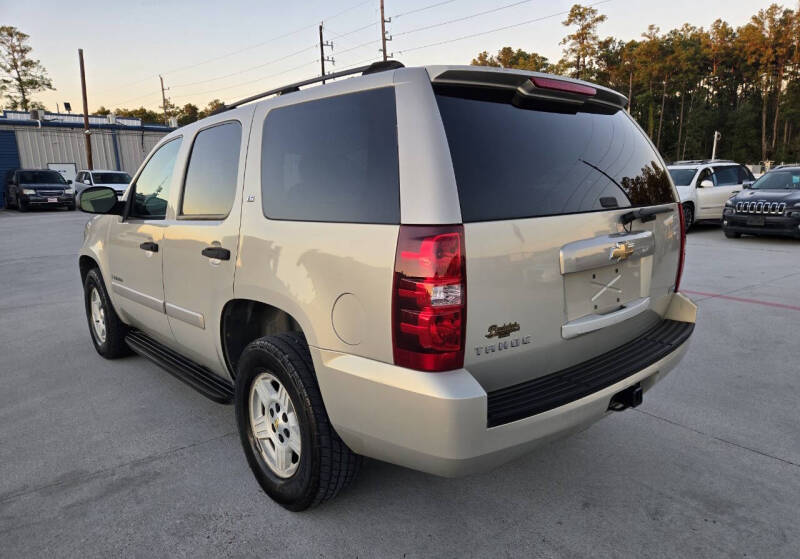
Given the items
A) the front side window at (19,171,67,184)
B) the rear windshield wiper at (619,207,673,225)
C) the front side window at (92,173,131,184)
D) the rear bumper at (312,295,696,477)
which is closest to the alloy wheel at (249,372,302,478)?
the rear bumper at (312,295,696,477)

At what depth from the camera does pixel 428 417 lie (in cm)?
184

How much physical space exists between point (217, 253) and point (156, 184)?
1.30m

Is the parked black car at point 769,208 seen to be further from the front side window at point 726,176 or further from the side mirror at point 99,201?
the side mirror at point 99,201

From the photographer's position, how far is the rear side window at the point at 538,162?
6.55ft

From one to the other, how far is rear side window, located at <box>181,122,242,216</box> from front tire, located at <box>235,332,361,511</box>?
890 millimetres

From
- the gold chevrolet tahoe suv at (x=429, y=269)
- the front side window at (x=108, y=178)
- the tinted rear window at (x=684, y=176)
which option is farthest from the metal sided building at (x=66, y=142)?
the gold chevrolet tahoe suv at (x=429, y=269)

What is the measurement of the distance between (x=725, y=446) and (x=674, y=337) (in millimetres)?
839

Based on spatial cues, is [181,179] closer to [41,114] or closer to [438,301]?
[438,301]

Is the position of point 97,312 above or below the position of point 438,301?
below

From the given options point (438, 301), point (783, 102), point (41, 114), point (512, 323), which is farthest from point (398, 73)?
point (783, 102)

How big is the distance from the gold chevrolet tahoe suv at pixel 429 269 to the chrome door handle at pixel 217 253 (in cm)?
1

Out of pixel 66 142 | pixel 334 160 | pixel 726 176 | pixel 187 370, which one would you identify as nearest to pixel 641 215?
pixel 334 160

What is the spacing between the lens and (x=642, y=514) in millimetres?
2430

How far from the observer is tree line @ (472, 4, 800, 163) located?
4934cm
